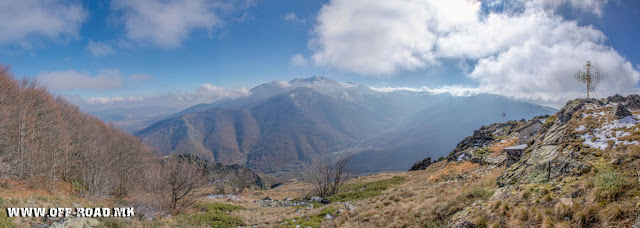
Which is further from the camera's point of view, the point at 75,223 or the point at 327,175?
the point at 327,175

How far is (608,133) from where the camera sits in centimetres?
995

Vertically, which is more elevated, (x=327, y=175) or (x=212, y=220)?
(x=327, y=175)

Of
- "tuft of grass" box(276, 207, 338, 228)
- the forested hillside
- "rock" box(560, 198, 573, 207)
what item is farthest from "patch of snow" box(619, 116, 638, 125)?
the forested hillside

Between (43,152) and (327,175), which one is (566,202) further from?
(43,152)

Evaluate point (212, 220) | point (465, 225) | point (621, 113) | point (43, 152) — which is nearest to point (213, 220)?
point (212, 220)

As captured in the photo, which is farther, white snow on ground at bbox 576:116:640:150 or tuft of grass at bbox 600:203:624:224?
white snow on ground at bbox 576:116:640:150

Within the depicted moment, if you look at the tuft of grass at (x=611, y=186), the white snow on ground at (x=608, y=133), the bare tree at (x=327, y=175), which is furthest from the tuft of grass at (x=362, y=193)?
the tuft of grass at (x=611, y=186)

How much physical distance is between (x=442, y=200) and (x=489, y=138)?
148 feet

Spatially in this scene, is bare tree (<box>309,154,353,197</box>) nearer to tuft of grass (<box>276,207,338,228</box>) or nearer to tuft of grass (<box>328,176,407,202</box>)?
tuft of grass (<box>328,176,407,202</box>)

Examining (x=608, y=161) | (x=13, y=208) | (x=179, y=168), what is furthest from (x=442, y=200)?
(x=179, y=168)

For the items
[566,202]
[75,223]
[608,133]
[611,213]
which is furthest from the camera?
[75,223]

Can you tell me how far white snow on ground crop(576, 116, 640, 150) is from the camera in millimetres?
9422

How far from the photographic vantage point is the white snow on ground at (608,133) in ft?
30.9

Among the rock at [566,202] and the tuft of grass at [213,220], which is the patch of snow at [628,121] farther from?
the tuft of grass at [213,220]
